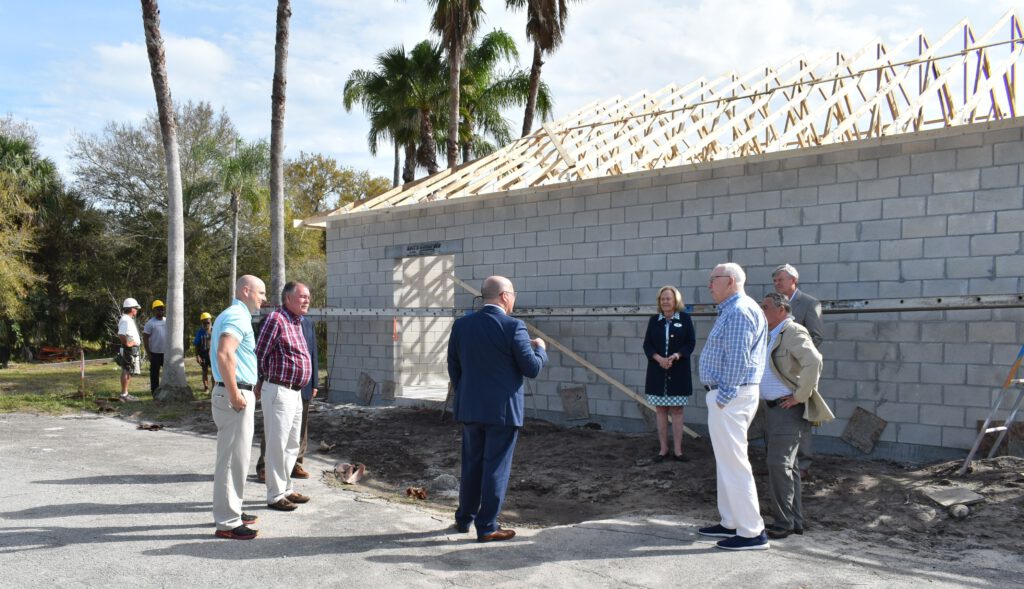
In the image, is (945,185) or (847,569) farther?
(945,185)

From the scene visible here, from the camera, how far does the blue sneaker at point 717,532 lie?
533cm

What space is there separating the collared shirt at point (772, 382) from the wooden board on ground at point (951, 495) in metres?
1.63

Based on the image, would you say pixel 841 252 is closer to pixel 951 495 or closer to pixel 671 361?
pixel 671 361

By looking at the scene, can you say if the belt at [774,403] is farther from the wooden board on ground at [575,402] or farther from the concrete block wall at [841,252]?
the wooden board on ground at [575,402]

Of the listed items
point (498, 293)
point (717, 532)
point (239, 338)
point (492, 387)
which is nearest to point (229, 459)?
point (239, 338)

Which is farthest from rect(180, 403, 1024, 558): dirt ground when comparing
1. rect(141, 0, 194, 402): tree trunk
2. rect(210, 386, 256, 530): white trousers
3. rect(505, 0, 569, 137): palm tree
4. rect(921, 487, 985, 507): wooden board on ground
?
rect(505, 0, 569, 137): palm tree

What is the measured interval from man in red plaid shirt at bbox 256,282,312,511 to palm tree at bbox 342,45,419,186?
1768cm

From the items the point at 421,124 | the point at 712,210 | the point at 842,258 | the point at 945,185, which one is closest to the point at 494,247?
the point at 712,210

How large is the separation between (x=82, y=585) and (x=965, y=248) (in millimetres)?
7541

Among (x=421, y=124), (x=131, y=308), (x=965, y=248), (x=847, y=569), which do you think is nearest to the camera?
(x=847, y=569)

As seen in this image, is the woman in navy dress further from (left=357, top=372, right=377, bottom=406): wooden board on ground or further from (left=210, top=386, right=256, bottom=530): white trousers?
(left=357, top=372, right=377, bottom=406): wooden board on ground

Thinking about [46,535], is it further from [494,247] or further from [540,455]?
[494,247]

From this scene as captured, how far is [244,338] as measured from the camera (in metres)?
5.54

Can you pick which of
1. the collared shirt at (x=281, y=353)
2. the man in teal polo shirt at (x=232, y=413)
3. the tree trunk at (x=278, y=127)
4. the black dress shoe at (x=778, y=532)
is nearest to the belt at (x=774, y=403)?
the black dress shoe at (x=778, y=532)
